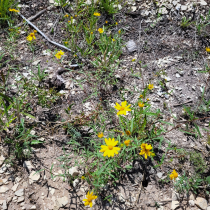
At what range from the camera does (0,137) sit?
6.73 ft

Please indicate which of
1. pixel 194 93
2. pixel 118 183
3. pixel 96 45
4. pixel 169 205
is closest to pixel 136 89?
pixel 194 93

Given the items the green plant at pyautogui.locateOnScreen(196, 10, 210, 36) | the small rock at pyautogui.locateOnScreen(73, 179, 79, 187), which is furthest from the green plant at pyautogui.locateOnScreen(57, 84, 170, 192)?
the green plant at pyautogui.locateOnScreen(196, 10, 210, 36)

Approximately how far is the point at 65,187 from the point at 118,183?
52cm

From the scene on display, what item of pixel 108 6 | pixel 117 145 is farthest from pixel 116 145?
pixel 108 6

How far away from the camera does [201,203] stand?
1.81 meters

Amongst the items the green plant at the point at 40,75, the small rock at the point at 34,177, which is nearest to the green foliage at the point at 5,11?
the green plant at the point at 40,75

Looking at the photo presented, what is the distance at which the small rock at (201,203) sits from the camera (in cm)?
180

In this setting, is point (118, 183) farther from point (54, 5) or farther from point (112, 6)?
point (54, 5)

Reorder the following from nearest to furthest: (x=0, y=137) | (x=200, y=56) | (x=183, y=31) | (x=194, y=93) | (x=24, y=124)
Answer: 1. (x=0, y=137)
2. (x=24, y=124)
3. (x=194, y=93)
4. (x=200, y=56)
5. (x=183, y=31)

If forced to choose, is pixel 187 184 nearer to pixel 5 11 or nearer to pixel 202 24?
pixel 202 24

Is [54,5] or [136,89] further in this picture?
[54,5]

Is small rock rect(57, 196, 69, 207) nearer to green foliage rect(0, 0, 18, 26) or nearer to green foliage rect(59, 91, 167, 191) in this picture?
green foliage rect(59, 91, 167, 191)

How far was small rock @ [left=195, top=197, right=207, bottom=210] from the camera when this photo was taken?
1.80 meters

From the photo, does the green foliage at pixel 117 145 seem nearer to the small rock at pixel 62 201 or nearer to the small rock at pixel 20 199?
the small rock at pixel 62 201
